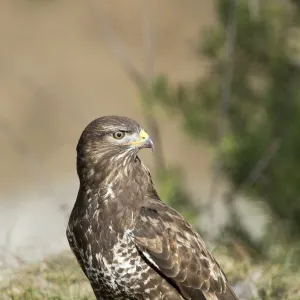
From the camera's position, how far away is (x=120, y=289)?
532 cm

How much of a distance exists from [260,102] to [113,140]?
4322 mm

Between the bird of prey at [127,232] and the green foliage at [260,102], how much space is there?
10.8 ft

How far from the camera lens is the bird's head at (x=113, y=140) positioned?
543cm

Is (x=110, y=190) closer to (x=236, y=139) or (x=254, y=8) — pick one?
(x=236, y=139)

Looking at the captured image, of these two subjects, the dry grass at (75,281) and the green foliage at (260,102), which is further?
the green foliage at (260,102)

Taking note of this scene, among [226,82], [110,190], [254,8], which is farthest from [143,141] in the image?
[254,8]

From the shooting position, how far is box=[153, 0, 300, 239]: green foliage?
899 cm

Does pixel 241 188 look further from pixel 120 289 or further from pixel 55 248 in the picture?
pixel 120 289

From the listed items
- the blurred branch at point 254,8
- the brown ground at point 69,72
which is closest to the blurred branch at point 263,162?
the blurred branch at point 254,8

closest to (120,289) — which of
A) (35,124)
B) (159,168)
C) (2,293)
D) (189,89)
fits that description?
(2,293)

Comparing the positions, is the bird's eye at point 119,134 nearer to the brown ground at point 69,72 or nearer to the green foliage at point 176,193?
the green foliage at point 176,193

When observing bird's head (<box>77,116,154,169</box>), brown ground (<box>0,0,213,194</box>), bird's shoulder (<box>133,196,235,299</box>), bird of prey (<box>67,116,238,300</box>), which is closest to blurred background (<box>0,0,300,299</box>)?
bird's shoulder (<box>133,196,235,299</box>)

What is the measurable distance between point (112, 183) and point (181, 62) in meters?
14.5

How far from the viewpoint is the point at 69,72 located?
2008cm
